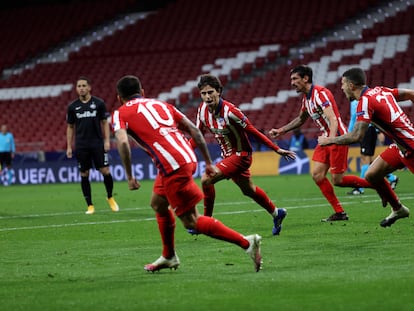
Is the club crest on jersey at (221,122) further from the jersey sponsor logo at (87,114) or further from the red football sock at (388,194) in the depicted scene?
the jersey sponsor logo at (87,114)

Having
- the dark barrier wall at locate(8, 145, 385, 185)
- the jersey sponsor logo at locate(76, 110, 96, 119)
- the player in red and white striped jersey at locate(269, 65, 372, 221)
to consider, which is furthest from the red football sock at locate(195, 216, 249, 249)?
the dark barrier wall at locate(8, 145, 385, 185)

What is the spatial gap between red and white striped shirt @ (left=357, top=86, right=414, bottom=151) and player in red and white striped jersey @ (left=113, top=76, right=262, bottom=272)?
261 cm

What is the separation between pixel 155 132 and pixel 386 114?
3.26 m

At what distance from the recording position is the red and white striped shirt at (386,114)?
9.89 metres

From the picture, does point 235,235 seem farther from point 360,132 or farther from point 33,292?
point 360,132

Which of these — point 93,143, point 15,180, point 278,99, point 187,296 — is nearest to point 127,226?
point 93,143

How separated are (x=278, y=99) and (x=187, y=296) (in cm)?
2678

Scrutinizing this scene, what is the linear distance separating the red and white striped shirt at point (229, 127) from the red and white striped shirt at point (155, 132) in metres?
2.96

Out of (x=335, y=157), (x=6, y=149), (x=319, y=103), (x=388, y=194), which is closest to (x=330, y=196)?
(x=335, y=157)

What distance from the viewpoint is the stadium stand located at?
111 ft

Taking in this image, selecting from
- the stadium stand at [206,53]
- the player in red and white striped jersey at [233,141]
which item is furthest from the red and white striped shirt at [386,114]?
the stadium stand at [206,53]

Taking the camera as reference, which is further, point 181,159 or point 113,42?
point 113,42

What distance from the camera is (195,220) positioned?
312 inches

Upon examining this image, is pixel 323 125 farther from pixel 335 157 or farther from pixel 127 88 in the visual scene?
pixel 127 88
